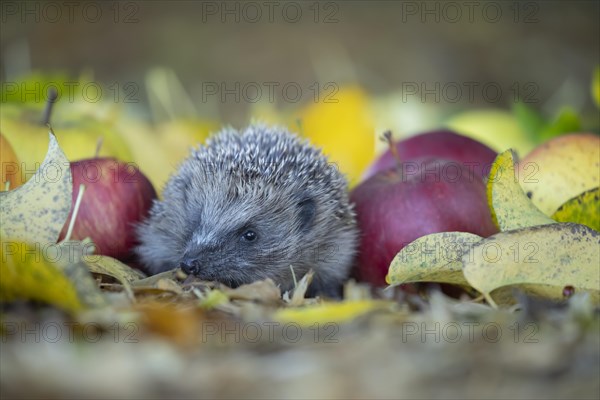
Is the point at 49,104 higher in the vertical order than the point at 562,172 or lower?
higher

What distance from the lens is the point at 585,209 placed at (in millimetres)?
1801

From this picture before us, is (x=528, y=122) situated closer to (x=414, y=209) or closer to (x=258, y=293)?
(x=414, y=209)

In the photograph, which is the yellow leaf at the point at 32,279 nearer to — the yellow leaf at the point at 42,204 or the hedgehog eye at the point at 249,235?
the yellow leaf at the point at 42,204

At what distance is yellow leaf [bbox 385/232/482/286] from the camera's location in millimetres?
1541

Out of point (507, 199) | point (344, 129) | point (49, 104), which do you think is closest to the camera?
point (507, 199)

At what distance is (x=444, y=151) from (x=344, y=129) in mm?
810

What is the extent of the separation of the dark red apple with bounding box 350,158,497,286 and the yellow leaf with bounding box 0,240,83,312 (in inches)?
36.4

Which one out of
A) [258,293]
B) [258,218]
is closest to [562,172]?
[258,218]

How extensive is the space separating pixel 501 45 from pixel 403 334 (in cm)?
434

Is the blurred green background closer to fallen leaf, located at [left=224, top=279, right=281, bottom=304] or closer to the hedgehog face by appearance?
the hedgehog face

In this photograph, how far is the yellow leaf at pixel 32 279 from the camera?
121 cm

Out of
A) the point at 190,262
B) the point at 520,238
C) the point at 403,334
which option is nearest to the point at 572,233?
the point at 520,238

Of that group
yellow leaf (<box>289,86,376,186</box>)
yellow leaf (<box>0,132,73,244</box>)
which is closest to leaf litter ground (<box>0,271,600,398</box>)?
yellow leaf (<box>0,132,73,244</box>)

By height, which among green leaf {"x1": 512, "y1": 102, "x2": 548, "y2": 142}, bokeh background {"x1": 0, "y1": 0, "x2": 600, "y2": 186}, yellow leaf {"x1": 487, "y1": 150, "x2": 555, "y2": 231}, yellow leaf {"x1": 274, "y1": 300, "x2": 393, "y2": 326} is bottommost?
yellow leaf {"x1": 274, "y1": 300, "x2": 393, "y2": 326}
